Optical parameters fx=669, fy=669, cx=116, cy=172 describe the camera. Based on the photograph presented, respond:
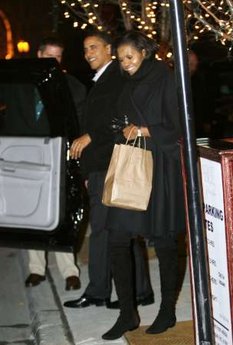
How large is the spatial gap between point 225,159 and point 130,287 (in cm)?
158

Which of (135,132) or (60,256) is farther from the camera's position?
(60,256)

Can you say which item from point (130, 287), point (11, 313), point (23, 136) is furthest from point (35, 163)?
point (130, 287)

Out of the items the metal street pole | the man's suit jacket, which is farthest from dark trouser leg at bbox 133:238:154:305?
the metal street pole

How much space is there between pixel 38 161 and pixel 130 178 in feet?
6.09

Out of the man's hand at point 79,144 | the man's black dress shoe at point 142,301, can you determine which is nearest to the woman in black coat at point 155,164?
the man's hand at point 79,144

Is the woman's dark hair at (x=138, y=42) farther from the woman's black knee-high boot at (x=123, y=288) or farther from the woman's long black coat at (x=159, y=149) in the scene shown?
the woman's black knee-high boot at (x=123, y=288)

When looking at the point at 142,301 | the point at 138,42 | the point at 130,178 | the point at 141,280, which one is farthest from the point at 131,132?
the point at 142,301

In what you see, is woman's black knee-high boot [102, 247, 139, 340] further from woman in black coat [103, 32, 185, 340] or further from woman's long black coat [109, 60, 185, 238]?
woman's long black coat [109, 60, 185, 238]

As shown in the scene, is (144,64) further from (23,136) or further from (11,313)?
(11,313)

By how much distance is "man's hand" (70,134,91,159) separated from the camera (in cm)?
488

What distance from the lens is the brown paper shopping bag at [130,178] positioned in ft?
13.0

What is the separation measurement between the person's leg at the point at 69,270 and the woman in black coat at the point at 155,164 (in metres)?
1.28

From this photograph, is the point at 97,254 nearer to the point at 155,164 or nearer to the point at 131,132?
the point at 155,164

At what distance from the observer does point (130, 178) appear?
3975mm
